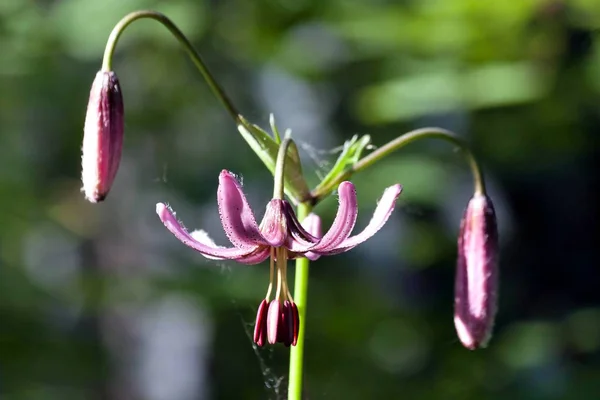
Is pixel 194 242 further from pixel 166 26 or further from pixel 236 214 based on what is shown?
pixel 166 26

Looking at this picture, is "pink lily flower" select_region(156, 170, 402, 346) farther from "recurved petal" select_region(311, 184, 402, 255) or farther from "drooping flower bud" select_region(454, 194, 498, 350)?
"drooping flower bud" select_region(454, 194, 498, 350)

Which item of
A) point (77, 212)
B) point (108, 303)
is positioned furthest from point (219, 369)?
point (77, 212)

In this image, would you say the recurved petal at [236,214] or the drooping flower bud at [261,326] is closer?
the recurved petal at [236,214]

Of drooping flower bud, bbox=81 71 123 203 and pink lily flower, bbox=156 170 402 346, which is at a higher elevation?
drooping flower bud, bbox=81 71 123 203

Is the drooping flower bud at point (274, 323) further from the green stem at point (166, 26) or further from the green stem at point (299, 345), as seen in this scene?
the green stem at point (166, 26)

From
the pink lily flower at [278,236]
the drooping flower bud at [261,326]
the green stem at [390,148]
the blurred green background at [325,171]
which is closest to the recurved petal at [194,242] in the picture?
the pink lily flower at [278,236]

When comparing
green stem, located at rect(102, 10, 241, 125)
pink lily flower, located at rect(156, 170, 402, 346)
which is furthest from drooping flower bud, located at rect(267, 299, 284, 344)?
green stem, located at rect(102, 10, 241, 125)

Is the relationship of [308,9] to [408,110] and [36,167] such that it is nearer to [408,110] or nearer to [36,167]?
[408,110]
